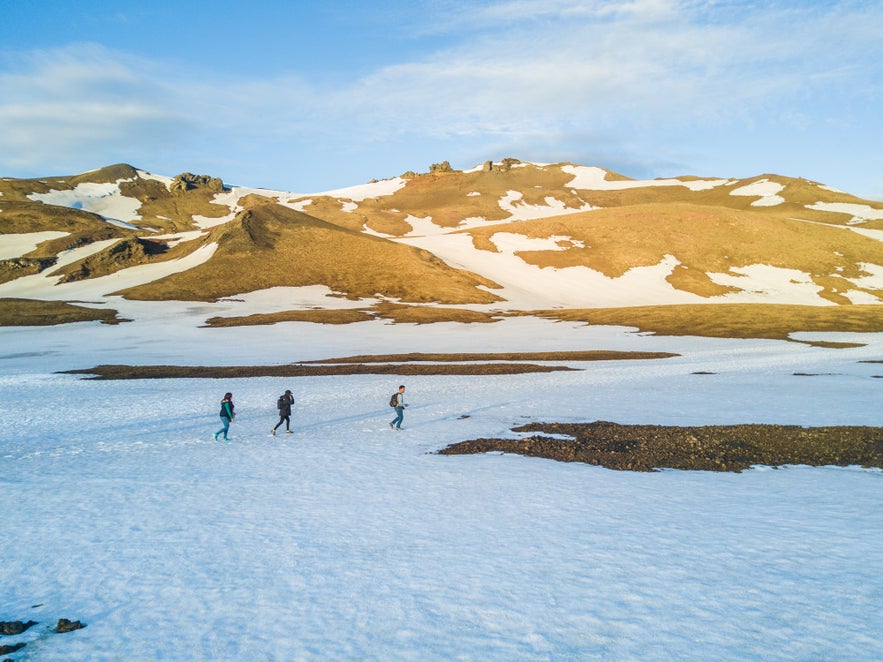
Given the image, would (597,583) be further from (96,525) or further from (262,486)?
(96,525)

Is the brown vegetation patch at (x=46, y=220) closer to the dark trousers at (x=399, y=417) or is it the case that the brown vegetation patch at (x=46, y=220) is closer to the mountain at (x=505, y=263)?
the mountain at (x=505, y=263)

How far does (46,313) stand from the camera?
74312mm

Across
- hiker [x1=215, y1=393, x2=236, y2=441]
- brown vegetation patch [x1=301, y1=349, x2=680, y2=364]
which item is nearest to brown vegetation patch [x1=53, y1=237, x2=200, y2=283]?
brown vegetation patch [x1=301, y1=349, x2=680, y2=364]

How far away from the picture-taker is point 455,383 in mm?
37750

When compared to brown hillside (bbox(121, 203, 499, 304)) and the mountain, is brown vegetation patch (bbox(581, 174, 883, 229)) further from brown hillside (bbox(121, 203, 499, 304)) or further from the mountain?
brown hillside (bbox(121, 203, 499, 304))

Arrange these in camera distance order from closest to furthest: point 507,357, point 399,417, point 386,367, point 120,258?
point 399,417 < point 386,367 < point 507,357 < point 120,258

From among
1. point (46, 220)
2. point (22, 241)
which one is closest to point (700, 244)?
point (22, 241)

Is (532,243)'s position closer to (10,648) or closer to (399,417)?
(399,417)

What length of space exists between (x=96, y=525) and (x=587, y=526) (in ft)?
41.9

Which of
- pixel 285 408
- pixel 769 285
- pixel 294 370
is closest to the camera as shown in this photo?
pixel 285 408

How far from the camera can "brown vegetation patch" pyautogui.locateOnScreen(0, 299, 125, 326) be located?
70562mm

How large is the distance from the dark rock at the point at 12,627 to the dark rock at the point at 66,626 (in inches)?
19.7

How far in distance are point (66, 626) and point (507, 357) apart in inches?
1726

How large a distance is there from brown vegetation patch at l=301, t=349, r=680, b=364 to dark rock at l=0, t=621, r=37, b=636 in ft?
131
